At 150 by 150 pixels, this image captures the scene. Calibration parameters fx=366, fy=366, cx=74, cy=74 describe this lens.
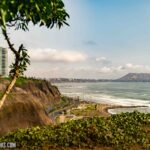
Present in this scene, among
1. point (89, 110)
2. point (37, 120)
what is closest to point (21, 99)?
point (37, 120)

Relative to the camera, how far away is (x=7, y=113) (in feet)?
133

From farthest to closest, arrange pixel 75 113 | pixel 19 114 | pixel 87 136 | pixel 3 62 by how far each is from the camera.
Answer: pixel 3 62 → pixel 75 113 → pixel 19 114 → pixel 87 136

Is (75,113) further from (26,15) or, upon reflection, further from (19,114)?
(26,15)

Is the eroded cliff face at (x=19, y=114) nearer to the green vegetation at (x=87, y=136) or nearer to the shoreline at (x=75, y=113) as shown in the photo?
the green vegetation at (x=87, y=136)

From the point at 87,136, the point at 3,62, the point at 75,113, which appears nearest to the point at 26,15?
the point at 87,136

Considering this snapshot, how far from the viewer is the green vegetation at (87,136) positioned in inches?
776

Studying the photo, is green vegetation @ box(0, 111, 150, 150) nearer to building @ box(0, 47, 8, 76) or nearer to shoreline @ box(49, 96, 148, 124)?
shoreline @ box(49, 96, 148, 124)

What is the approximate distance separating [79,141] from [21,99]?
25.3 meters

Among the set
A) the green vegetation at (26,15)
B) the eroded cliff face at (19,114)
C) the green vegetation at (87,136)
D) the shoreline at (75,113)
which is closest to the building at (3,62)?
the shoreline at (75,113)

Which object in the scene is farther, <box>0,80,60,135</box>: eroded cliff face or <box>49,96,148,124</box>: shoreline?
<box>49,96,148,124</box>: shoreline

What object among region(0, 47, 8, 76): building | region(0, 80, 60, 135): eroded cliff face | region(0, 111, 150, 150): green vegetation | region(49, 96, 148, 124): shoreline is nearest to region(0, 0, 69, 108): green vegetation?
region(0, 111, 150, 150): green vegetation

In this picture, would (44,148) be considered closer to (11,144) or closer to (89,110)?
(11,144)

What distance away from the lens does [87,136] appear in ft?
66.3

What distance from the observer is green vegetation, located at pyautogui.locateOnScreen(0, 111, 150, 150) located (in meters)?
19.7
